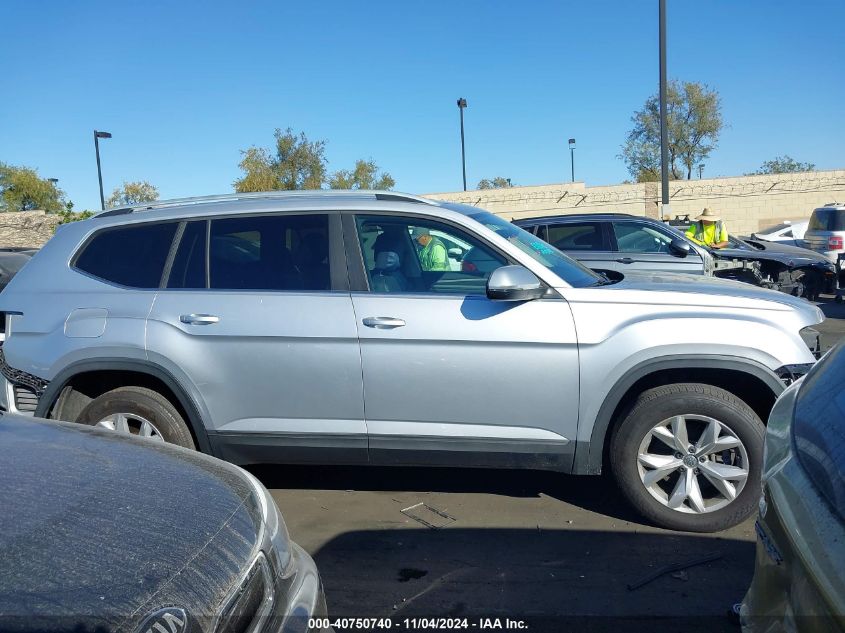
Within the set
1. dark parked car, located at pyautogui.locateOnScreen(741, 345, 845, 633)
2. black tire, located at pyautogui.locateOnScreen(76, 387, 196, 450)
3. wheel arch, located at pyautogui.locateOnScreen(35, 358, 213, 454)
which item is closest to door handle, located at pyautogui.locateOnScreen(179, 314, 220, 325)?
wheel arch, located at pyautogui.locateOnScreen(35, 358, 213, 454)

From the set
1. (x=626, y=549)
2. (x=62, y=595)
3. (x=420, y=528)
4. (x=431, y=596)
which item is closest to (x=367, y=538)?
(x=420, y=528)

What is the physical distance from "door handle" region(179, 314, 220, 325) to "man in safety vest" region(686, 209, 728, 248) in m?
11.2

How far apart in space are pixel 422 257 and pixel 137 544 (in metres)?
2.93

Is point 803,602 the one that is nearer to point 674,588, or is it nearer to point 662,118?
point 674,588

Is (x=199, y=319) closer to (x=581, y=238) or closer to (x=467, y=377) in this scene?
(x=467, y=377)

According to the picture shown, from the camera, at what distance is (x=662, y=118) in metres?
17.0

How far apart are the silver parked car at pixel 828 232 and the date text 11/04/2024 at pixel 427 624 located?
1344cm

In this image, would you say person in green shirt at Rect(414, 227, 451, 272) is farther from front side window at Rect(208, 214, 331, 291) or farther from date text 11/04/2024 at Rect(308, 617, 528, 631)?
date text 11/04/2024 at Rect(308, 617, 528, 631)

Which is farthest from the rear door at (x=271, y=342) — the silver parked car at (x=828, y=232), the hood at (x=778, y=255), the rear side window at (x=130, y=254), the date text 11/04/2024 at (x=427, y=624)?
the silver parked car at (x=828, y=232)

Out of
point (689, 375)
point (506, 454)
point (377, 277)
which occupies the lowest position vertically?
point (506, 454)

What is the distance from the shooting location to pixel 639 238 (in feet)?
34.4

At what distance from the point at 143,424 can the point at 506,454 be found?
217cm

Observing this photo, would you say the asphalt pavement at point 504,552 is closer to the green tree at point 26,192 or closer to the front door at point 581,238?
the front door at point 581,238

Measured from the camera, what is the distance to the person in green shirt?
14.6 ft
